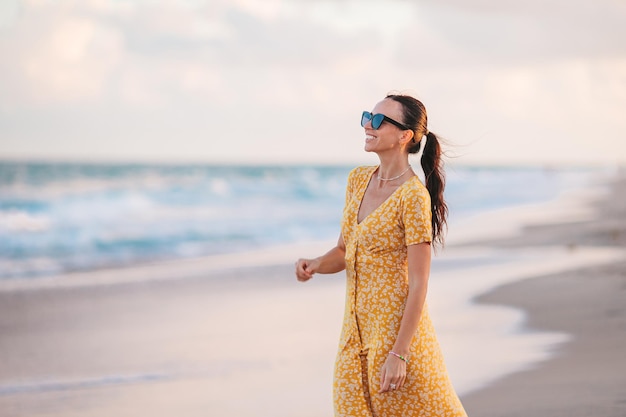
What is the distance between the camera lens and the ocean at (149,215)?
15.4 metres

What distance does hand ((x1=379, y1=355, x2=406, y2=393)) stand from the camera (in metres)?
3.09

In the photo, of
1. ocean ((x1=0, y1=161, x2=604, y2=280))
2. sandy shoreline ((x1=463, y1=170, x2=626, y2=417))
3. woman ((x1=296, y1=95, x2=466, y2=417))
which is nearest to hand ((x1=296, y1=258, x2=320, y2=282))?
woman ((x1=296, y1=95, x2=466, y2=417))

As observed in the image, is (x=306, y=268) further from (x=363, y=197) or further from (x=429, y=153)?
(x=429, y=153)

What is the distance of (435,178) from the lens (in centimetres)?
340

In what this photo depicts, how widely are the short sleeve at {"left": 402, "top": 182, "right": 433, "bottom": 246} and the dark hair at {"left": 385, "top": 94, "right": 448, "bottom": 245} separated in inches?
7.2

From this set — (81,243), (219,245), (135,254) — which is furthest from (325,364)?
(81,243)

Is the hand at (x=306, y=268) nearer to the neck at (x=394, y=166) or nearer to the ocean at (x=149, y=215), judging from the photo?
the neck at (x=394, y=166)

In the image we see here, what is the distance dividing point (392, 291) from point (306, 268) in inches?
18.6

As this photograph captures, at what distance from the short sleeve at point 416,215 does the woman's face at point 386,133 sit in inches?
8.6

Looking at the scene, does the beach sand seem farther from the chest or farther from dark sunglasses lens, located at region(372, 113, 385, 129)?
dark sunglasses lens, located at region(372, 113, 385, 129)

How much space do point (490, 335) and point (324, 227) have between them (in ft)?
41.7

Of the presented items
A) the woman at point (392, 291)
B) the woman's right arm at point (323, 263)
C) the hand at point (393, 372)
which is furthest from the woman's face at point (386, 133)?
the hand at point (393, 372)

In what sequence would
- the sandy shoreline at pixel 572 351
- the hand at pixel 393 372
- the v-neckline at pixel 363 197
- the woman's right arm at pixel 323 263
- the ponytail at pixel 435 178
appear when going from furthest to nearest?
1. the sandy shoreline at pixel 572 351
2. the woman's right arm at pixel 323 263
3. the ponytail at pixel 435 178
4. the v-neckline at pixel 363 197
5. the hand at pixel 393 372

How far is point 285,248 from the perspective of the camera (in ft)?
52.1
